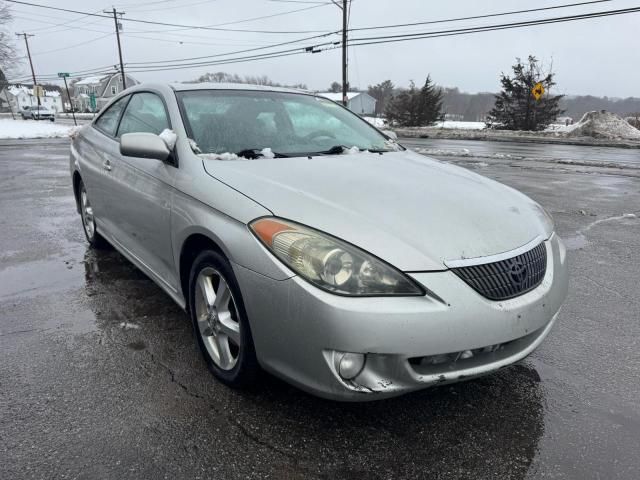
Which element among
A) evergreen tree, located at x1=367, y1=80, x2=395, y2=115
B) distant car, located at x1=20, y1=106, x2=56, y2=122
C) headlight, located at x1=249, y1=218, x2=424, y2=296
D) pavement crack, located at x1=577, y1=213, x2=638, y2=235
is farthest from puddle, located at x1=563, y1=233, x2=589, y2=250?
evergreen tree, located at x1=367, y1=80, x2=395, y2=115

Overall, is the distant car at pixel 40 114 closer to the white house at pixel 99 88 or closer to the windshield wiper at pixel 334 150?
the white house at pixel 99 88

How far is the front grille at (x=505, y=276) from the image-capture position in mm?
1918

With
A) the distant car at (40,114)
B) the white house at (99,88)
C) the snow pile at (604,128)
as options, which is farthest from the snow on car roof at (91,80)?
the snow pile at (604,128)

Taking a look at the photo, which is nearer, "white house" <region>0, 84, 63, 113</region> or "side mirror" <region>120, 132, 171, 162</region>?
"side mirror" <region>120, 132, 171, 162</region>

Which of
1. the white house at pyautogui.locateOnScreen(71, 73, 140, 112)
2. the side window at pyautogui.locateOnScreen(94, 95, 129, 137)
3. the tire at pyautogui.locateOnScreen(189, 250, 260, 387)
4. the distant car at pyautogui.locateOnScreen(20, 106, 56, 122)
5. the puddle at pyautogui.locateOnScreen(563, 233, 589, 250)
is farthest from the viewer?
the white house at pyautogui.locateOnScreen(71, 73, 140, 112)

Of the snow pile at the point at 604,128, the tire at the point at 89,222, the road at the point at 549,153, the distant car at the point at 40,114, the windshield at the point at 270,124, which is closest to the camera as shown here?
the windshield at the point at 270,124

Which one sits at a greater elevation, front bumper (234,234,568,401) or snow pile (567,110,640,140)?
front bumper (234,234,568,401)

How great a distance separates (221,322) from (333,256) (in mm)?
783

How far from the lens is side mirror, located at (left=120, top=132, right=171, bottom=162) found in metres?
2.66

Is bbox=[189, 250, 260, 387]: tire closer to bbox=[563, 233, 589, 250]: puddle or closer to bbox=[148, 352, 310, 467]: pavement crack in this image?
bbox=[148, 352, 310, 467]: pavement crack

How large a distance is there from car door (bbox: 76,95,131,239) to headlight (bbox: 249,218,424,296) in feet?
7.25

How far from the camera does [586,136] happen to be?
82.5 feet

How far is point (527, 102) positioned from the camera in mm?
37594

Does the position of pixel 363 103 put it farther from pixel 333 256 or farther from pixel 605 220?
pixel 333 256
